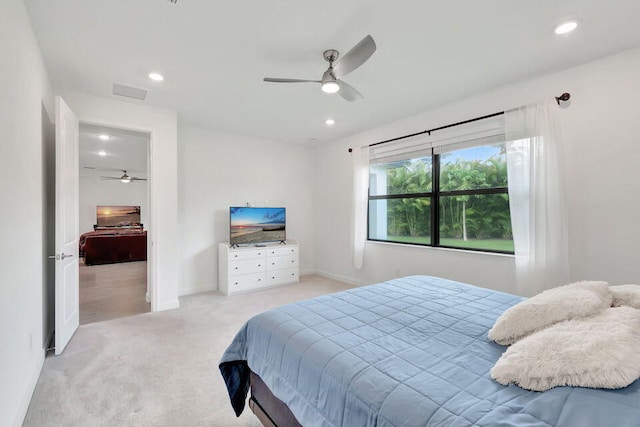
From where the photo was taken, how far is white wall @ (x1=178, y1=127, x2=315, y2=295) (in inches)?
174

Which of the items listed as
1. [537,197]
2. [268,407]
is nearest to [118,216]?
[268,407]

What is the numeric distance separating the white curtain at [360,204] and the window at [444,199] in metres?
0.18

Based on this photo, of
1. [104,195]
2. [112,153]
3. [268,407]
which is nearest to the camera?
[268,407]

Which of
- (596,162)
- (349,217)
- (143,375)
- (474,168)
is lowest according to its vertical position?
(143,375)

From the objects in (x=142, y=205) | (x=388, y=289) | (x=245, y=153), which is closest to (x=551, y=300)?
(x=388, y=289)

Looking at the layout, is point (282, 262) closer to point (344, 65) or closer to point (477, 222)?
point (477, 222)

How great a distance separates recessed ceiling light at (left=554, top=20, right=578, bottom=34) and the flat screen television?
13.3 feet

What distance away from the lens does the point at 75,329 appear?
297cm

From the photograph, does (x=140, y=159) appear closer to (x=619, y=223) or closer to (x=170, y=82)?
(x=170, y=82)

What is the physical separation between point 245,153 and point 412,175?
9.22 feet

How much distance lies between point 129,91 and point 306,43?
85.0 inches

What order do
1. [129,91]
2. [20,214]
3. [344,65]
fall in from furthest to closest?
[129,91]
[344,65]
[20,214]

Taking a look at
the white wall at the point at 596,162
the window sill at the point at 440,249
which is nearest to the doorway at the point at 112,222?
the window sill at the point at 440,249

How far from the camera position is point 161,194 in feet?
12.0
